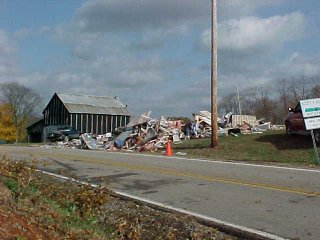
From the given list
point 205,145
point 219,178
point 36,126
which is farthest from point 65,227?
point 36,126

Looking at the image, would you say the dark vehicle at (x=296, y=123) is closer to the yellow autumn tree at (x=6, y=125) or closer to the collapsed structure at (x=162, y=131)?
the collapsed structure at (x=162, y=131)

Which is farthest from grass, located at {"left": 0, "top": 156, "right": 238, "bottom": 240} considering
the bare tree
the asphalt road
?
the bare tree

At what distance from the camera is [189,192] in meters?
10.9

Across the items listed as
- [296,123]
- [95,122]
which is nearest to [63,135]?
[95,122]

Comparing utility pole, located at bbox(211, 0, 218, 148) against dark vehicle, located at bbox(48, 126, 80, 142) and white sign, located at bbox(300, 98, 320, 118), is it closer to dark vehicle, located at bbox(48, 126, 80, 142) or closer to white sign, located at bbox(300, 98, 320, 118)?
white sign, located at bbox(300, 98, 320, 118)

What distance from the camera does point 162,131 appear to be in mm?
33938

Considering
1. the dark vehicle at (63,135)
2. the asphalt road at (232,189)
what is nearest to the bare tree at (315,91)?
the dark vehicle at (63,135)

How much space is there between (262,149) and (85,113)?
48.0 metres

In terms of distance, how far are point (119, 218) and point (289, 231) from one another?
277 cm

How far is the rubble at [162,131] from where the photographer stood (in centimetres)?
3053

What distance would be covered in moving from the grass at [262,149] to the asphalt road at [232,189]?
3.07 metres

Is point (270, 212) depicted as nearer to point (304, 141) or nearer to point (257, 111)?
point (304, 141)

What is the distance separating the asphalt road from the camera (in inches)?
314

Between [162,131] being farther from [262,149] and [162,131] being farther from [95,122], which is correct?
[95,122]
